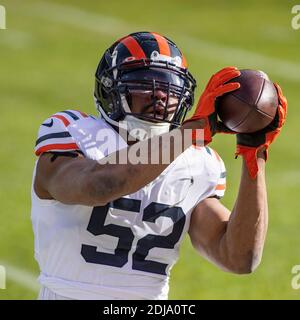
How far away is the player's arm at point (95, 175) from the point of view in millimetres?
3637

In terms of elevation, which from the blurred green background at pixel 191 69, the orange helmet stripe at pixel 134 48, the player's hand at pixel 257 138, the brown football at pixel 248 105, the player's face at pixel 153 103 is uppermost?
the blurred green background at pixel 191 69

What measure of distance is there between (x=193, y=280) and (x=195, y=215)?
2.30m

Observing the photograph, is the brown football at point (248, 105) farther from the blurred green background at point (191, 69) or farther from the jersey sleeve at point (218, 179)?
the blurred green background at point (191, 69)

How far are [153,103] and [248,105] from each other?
46 centimetres

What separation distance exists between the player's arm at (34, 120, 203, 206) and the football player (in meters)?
0.01

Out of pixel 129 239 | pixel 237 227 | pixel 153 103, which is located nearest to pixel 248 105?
pixel 153 103

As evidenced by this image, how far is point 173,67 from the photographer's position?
13.9ft

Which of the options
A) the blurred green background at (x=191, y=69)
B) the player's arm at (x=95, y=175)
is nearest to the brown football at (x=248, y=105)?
the player's arm at (x=95, y=175)

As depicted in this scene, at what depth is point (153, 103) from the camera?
4.11 metres

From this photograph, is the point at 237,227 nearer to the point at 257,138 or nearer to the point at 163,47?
the point at 257,138

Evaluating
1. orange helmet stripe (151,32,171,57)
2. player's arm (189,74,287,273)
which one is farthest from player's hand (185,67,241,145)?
orange helmet stripe (151,32,171,57)
